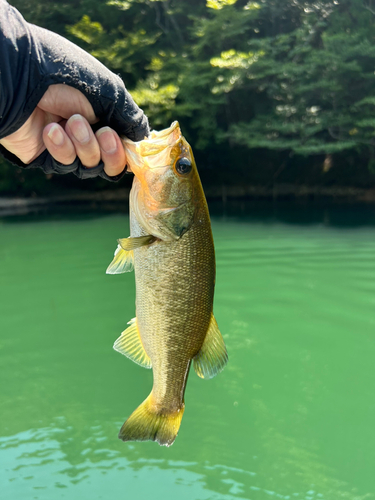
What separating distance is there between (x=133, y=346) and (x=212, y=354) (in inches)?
13.9

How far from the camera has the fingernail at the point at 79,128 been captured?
1.90 metres

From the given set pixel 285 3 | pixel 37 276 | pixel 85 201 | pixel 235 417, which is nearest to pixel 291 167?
pixel 285 3

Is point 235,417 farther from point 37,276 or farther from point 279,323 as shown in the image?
point 37,276

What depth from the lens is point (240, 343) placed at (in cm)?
576

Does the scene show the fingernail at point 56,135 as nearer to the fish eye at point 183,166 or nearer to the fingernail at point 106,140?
the fingernail at point 106,140

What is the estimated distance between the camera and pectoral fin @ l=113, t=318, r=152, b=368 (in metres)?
2.17

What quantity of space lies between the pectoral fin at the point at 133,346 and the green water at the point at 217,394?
Result: 1746mm

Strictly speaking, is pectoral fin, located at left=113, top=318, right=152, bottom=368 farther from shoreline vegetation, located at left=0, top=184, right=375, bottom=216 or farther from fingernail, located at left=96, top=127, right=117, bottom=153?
shoreline vegetation, located at left=0, top=184, right=375, bottom=216

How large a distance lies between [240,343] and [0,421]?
2653 millimetres

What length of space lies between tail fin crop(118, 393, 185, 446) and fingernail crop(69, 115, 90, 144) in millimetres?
1119

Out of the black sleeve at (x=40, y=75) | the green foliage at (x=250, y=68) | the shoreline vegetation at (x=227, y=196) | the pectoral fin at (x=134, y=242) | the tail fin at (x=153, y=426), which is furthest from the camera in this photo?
the shoreline vegetation at (x=227, y=196)

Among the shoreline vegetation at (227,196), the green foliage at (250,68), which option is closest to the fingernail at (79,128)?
the green foliage at (250,68)

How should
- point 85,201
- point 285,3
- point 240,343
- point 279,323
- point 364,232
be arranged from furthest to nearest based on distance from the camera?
point 85,201, point 285,3, point 364,232, point 279,323, point 240,343

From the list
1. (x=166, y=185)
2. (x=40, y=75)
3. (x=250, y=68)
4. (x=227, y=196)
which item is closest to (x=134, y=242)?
(x=166, y=185)
